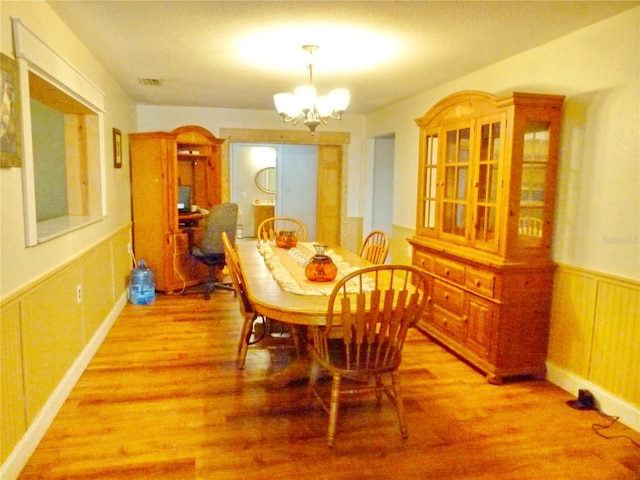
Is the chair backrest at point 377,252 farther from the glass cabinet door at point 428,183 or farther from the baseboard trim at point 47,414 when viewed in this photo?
the baseboard trim at point 47,414

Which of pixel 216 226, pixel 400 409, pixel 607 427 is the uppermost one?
pixel 216 226

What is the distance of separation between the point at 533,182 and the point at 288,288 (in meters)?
1.77

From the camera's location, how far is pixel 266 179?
32.4 feet

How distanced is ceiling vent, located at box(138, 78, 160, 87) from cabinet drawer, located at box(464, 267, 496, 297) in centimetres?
329

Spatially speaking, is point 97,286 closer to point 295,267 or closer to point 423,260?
point 295,267

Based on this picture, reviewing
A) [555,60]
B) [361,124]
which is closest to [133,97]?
[361,124]

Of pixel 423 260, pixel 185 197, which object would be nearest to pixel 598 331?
pixel 423 260

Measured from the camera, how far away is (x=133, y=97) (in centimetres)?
533

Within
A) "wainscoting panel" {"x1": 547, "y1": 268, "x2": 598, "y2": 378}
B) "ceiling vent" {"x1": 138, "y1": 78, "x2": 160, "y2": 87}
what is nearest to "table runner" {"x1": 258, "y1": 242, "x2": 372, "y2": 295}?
"wainscoting panel" {"x1": 547, "y1": 268, "x2": 598, "y2": 378}

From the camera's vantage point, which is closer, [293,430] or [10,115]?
[10,115]

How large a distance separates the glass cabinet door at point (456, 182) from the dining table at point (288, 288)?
82cm

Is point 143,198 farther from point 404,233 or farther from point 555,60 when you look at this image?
point 555,60

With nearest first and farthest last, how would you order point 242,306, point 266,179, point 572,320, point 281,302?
point 281,302 → point 572,320 → point 242,306 → point 266,179

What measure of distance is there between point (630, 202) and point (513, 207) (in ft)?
2.04
